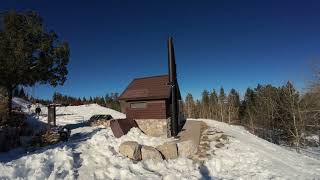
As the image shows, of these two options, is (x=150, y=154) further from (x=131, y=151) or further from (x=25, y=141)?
(x=25, y=141)

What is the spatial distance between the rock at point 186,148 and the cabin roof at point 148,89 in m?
7.12

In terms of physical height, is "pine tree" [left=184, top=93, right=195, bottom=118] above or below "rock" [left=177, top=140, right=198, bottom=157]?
above

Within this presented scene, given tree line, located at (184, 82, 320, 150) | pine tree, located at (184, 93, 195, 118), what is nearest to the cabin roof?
tree line, located at (184, 82, 320, 150)

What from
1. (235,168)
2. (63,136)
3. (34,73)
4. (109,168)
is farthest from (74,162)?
(34,73)

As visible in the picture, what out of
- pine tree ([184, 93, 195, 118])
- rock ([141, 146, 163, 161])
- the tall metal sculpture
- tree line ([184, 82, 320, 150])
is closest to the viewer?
rock ([141, 146, 163, 161])

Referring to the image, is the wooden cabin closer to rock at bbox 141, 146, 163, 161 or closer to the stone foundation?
the stone foundation

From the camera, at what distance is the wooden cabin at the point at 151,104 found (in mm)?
27458

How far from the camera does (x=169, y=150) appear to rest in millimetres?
20422

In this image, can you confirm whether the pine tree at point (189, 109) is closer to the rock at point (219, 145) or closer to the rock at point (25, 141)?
the rock at point (219, 145)

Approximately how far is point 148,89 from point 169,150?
10355mm

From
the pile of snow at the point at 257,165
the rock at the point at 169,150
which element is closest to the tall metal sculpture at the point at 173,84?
the rock at the point at 169,150

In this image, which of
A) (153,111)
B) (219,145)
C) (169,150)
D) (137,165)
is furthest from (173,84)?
(137,165)

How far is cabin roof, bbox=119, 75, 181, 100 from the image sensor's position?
28034 millimetres

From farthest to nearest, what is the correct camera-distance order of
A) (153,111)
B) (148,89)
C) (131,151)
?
(148,89) → (153,111) → (131,151)
